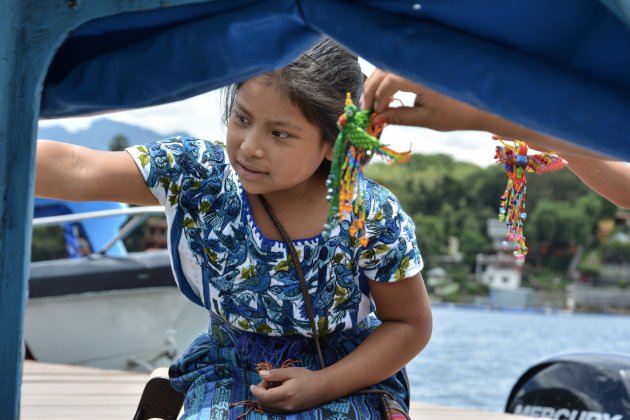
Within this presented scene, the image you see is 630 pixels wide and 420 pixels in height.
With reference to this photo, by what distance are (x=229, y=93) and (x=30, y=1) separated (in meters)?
0.56

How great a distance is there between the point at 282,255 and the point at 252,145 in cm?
20

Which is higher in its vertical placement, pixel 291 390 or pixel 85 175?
pixel 85 175

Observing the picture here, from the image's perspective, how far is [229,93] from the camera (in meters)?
1.37

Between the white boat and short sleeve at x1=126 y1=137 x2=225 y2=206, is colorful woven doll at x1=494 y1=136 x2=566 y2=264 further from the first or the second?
the white boat

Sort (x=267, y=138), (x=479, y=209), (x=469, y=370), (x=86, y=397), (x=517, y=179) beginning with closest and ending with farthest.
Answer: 1. (x=517, y=179)
2. (x=267, y=138)
3. (x=86, y=397)
4. (x=469, y=370)
5. (x=479, y=209)

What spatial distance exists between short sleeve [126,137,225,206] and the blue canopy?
447 mm

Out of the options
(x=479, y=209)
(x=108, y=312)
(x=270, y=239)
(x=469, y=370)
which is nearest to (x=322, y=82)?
(x=270, y=239)

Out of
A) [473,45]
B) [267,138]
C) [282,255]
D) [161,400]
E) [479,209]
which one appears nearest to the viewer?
[473,45]

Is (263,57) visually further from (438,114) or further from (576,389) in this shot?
(576,389)

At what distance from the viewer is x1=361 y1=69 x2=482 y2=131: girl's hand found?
0.84 metres

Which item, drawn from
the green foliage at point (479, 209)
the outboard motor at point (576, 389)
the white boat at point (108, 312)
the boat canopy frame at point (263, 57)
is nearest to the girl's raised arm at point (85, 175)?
the boat canopy frame at point (263, 57)

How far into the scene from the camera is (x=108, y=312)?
14.4ft

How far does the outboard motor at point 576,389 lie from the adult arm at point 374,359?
120cm

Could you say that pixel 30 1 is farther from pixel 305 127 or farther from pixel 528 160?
pixel 528 160
